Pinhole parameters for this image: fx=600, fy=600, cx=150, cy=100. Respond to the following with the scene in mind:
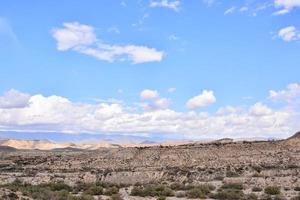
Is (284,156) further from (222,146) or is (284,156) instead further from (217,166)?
(222,146)

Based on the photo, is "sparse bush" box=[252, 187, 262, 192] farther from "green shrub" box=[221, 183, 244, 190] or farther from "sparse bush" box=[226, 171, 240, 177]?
"sparse bush" box=[226, 171, 240, 177]

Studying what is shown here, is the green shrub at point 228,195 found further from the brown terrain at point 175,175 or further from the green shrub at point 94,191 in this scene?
the green shrub at point 94,191

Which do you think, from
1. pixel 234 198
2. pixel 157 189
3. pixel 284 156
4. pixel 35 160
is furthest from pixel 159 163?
pixel 234 198

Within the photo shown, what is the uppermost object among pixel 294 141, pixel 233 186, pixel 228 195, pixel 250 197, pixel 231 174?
pixel 294 141

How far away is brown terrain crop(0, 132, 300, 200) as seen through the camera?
40.9 m

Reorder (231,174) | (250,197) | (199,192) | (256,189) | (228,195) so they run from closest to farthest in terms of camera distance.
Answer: (250,197)
(228,195)
(199,192)
(256,189)
(231,174)

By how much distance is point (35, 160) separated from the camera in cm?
9219

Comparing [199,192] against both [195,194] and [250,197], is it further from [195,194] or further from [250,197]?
[250,197]

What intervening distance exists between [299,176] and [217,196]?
13.6 meters

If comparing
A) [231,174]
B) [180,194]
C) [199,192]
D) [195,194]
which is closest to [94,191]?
[180,194]

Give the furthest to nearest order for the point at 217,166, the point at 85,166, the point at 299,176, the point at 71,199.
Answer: the point at 85,166, the point at 217,166, the point at 299,176, the point at 71,199

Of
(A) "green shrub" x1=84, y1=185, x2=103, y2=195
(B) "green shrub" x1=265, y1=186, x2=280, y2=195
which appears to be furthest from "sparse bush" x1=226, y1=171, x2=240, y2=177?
(A) "green shrub" x1=84, y1=185, x2=103, y2=195

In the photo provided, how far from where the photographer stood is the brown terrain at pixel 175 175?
4094cm

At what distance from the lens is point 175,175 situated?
57.4m
